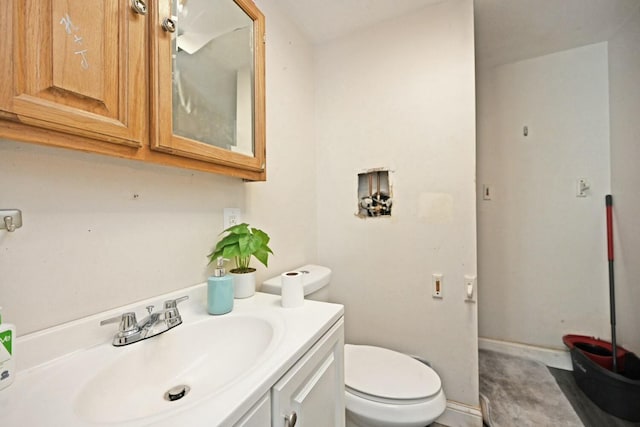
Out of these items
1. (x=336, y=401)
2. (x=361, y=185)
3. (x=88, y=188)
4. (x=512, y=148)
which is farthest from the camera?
(x=512, y=148)

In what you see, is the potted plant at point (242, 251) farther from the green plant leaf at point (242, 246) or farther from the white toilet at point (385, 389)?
the white toilet at point (385, 389)

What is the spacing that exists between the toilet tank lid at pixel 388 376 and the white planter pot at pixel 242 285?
61 cm

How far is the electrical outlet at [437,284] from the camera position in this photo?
4.48ft

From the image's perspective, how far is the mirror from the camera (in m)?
0.75

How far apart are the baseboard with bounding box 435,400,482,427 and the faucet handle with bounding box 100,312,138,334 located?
1514 mm

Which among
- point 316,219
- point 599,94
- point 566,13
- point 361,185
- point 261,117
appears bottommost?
point 316,219

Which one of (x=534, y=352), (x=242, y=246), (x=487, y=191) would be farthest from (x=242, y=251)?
(x=534, y=352)

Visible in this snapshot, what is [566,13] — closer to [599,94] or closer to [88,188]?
[599,94]

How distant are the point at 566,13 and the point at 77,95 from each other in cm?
232

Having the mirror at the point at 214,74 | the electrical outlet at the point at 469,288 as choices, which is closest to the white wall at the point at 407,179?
the electrical outlet at the point at 469,288

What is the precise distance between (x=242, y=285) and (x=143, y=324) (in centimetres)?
34

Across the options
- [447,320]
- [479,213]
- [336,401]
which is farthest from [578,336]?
[336,401]

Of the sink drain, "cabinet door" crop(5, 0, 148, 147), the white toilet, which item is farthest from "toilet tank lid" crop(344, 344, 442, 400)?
"cabinet door" crop(5, 0, 148, 147)

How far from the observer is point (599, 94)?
5.65ft
